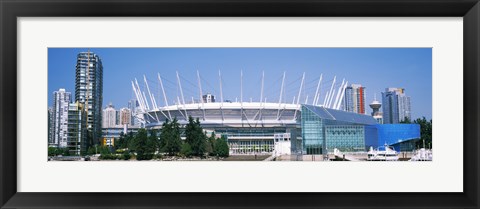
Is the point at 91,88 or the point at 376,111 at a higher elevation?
the point at 91,88

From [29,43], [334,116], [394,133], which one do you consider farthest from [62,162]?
[334,116]

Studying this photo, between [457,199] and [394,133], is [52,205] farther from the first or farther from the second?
[394,133]

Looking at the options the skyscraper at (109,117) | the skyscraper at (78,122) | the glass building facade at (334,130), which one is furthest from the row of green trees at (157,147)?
the glass building facade at (334,130)

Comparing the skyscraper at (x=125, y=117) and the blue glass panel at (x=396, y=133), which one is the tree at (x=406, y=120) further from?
the skyscraper at (x=125, y=117)

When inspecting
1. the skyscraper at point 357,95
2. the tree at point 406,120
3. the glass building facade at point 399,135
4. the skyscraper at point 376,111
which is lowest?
the glass building facade at point 399,135

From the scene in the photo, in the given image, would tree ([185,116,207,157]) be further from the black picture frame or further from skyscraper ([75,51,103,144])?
the black picture frame

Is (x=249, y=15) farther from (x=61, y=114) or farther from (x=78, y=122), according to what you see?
(x=78, y=122)

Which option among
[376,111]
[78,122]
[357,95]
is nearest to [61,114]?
[78,122]
